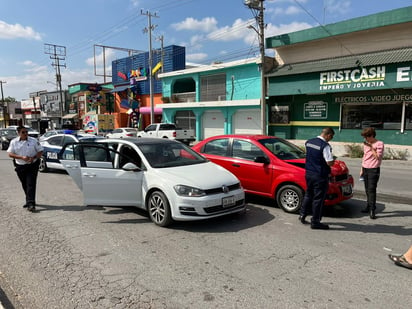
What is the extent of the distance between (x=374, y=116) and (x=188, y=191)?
1488cm

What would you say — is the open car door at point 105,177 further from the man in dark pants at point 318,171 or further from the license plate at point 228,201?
the man in dark pants at point 318,171

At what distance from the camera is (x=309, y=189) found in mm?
5395

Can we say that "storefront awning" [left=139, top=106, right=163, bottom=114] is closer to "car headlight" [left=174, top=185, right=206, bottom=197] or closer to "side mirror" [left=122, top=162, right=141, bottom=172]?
"side mirror" [left=122, top=162, right=141, bottom=172]

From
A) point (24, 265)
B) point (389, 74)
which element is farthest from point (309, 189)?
point (389, 74)

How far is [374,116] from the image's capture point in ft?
54.8

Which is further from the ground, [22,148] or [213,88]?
[213,88]

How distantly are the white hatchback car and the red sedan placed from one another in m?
1.08

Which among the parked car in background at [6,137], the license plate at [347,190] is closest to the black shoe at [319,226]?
the license plate at [347,190]

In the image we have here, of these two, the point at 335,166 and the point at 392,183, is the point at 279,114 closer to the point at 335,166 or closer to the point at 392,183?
the point at 392,183

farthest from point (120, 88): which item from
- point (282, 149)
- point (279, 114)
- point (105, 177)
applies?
point (105, 177)

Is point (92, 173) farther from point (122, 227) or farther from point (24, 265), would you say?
point (24, 265)

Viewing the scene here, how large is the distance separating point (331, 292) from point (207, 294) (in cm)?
129

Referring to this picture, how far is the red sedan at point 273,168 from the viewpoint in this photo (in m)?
6.14

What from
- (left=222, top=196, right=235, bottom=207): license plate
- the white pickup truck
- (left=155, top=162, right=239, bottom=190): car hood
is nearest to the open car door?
(left=155, top=162, right=239, bottom=190): car hood
